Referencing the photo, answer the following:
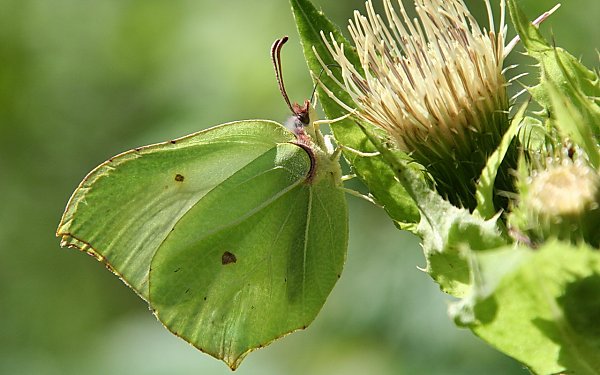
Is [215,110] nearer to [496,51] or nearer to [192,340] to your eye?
[192,340]

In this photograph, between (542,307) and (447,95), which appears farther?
(447,95)

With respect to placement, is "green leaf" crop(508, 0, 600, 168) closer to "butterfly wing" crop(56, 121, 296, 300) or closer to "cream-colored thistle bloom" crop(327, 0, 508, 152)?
"cream-colored thistle bloom" crop(327, 0, 508, 152)

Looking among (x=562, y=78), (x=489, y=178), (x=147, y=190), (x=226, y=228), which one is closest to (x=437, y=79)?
(x=562, y=78)

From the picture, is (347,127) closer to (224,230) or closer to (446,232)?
(224,230)

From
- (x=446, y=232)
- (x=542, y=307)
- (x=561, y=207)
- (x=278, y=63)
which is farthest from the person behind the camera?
(x=278, y=63)

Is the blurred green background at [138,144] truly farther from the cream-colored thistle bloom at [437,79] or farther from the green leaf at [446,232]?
the green leaf at [446,232]

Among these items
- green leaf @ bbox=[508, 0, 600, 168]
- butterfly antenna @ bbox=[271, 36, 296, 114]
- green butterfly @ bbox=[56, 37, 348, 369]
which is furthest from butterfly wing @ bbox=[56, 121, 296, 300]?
green leaf @ bbox=[508, 0, 600, 168]

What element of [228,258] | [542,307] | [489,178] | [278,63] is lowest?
[228,258]
